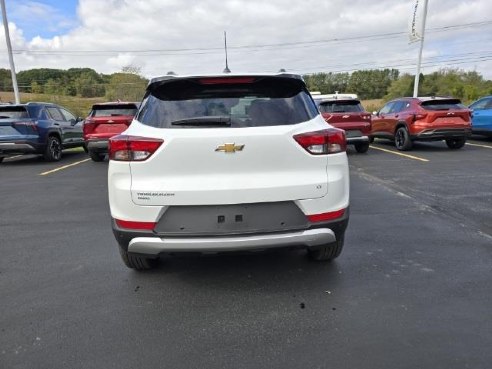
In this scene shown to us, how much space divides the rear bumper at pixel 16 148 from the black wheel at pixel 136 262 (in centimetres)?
946

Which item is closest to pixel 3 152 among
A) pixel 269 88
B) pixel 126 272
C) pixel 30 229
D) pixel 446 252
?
pixel 30 229

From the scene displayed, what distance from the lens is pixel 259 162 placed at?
9.97ft

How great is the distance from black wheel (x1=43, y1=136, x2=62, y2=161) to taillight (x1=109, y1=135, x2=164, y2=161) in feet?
33.9

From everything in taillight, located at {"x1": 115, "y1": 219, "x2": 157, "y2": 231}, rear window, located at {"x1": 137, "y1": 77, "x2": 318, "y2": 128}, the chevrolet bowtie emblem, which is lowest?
taillight, located at {"x1": 115, "y1": 219, "x2": 157, "y2": 231}

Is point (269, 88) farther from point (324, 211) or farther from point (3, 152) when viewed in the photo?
point (3, 152)

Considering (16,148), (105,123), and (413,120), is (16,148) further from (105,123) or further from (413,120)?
(413,120)

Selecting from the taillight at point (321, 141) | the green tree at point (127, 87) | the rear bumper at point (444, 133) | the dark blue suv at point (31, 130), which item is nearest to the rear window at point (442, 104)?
the rear bumper at point (444, 133)

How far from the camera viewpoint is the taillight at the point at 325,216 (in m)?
3.12

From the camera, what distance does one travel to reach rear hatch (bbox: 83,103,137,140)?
449 inches

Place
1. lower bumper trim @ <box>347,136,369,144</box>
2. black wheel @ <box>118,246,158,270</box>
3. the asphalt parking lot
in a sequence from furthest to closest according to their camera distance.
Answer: lower bumper trim @ <box>347,136,369,144</box>
black wheel @ <box>118,246,158,270</box>
the asphalt parking lot

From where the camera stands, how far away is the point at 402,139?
1273cm

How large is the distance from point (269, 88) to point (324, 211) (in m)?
1.07

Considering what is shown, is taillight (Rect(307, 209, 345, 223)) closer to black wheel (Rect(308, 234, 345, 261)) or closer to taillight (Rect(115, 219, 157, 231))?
black wheel (Rect(308, 234, 345, 261))

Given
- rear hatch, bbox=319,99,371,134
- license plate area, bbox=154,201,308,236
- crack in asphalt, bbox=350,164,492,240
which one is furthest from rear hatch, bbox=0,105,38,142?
license plate area, bbox=154,201,308,236
